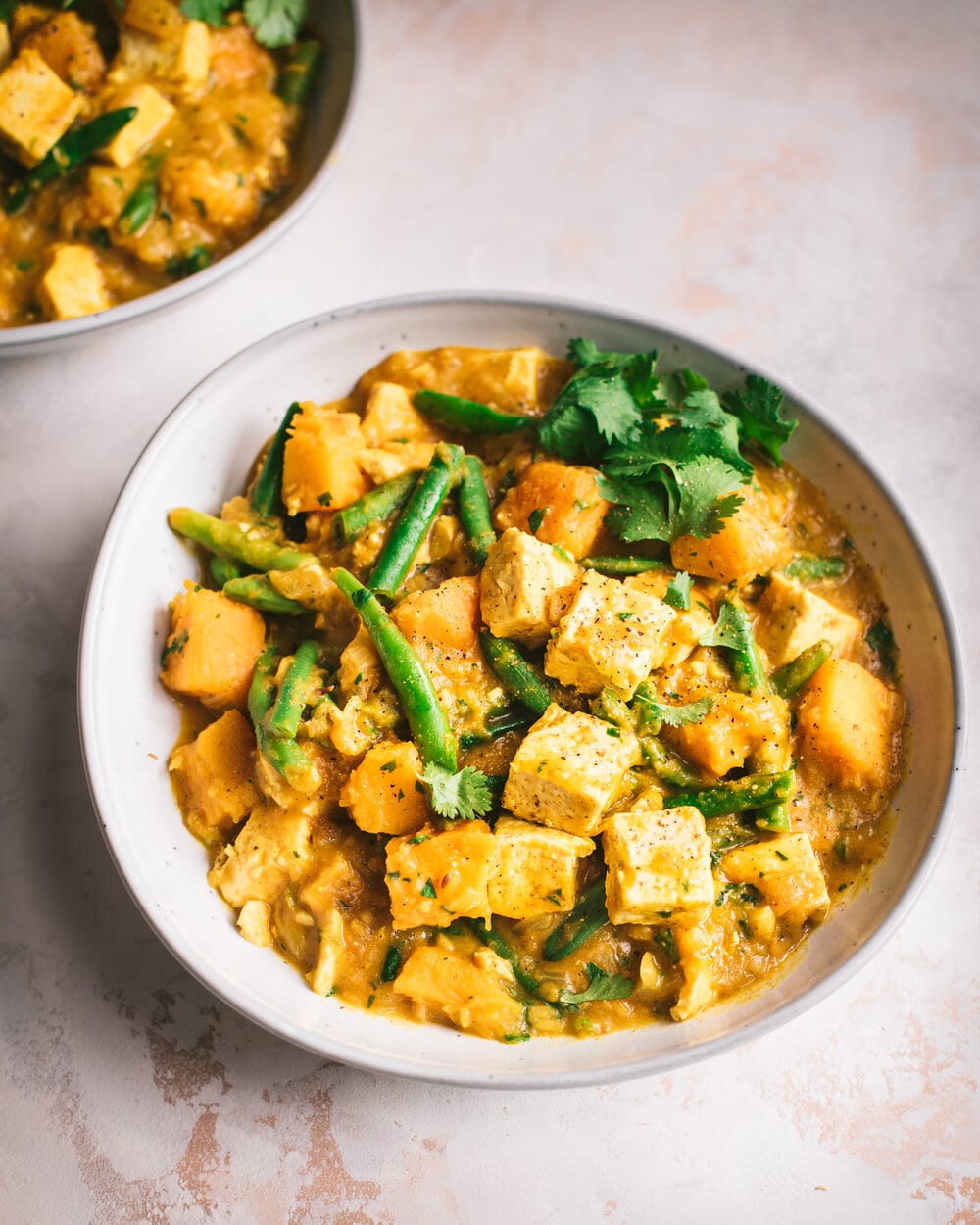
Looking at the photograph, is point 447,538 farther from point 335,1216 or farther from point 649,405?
point 335,1216

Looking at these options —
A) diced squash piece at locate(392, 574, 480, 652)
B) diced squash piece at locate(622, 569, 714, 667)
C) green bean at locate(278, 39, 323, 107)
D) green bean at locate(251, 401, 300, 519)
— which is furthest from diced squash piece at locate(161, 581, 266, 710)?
green bean at locate(278, 39, 323, 107)

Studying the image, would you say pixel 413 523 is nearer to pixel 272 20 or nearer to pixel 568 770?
pixel 568 770

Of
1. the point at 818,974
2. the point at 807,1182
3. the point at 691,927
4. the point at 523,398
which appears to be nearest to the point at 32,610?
the point at 523,398

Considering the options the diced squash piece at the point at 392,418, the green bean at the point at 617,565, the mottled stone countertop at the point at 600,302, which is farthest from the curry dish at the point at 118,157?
the green bean at the point at 617,565

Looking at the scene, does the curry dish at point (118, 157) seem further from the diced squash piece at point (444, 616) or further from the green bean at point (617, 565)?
the green bean at point (617, 565)

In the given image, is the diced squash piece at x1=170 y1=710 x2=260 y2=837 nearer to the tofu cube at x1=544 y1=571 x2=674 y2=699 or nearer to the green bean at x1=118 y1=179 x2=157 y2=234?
the tofu cube at x1=544 y1=571 x2=674 y2=699

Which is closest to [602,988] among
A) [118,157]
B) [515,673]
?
[515,673]
